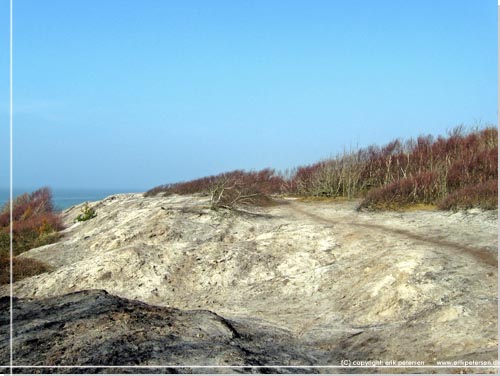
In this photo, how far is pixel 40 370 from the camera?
620 centimetres

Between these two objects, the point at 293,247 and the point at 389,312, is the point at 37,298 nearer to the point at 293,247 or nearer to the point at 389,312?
the point at 293,247

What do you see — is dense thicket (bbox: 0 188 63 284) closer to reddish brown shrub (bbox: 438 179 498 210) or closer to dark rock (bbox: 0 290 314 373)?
dark rock (bbox: 0 290 314 373)

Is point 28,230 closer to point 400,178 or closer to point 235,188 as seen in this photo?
point 235,188

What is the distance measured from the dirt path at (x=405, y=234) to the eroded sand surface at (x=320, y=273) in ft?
0.10

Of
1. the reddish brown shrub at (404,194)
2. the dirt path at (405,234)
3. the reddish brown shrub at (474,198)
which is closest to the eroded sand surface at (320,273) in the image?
the dirt path at (405,234)

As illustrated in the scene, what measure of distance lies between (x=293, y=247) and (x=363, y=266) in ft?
6.81

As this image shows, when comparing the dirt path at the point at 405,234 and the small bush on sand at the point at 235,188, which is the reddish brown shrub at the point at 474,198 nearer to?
the dirt path at the point at 405,234

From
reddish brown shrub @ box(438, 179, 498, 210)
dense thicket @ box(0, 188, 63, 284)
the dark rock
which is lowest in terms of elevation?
the dark rock

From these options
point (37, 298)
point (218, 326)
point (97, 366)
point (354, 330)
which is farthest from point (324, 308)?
point (37, 298)

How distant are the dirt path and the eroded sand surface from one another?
0.10ft

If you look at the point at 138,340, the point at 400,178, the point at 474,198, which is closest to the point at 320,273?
the point at 138,340

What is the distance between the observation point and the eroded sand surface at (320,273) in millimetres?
7012

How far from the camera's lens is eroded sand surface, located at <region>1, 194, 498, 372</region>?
7.01m

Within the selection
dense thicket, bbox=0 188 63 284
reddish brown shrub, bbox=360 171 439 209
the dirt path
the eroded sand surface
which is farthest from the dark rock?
reddish brown shrub, bbox=360 171 439 209
